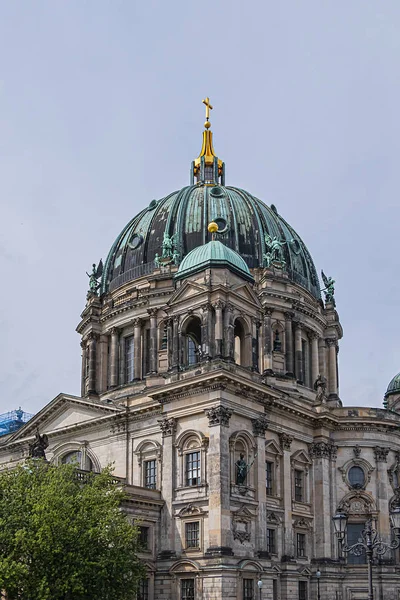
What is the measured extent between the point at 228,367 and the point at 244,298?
5.32 meters

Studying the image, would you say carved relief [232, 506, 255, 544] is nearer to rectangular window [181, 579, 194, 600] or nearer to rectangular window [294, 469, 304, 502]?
rectangular window [181, 579, 194, 600]

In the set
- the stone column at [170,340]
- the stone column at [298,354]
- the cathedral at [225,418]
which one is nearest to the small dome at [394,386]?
the cathedral at [225,418]

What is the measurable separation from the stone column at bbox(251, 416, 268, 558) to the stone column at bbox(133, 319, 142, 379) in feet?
48.0

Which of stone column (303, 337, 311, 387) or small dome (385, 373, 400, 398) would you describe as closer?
stone column (303, 337, 311, 387)

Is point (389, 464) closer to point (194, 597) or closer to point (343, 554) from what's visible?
point (343, 554)

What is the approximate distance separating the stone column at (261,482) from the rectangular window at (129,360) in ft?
52.7

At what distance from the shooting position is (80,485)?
44469mm

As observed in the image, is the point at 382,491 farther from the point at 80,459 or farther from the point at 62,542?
the point at 62,542

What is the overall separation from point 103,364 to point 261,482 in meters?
21.3

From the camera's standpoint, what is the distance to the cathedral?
47.9m

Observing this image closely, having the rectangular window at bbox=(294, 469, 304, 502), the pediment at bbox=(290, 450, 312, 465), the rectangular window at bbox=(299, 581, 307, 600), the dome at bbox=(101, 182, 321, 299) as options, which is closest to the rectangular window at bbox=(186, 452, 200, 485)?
the pediment at bbox=(290, 450, 312, 465)

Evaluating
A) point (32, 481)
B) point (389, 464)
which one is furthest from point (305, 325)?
point (32, 481)

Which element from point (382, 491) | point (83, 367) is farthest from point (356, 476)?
point (83, 367)

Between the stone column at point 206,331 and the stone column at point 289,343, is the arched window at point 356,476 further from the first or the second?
the stone column at point 206,331
